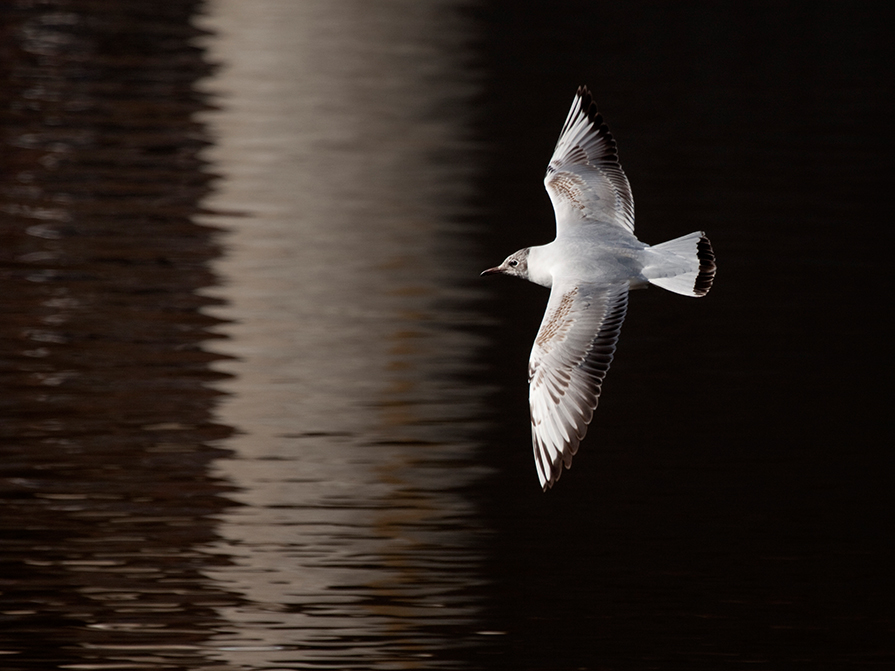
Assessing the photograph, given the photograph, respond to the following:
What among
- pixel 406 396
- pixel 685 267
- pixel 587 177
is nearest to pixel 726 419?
pixel 406 396

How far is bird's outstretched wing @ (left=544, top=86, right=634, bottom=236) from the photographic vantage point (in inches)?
253

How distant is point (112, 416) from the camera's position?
7438 millimetres

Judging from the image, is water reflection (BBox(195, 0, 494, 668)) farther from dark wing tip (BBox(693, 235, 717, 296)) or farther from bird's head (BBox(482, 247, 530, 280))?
dark wing tip (BBox(693, 235, 717, 296))

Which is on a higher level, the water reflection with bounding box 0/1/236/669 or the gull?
the gull

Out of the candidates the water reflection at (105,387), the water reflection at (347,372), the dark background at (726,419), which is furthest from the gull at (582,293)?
the water reflection at (105,387)

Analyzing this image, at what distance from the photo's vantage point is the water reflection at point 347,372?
585 centimetres

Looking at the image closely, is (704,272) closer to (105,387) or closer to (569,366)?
(569,366)

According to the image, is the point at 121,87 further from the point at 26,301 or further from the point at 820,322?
the point at 820,322

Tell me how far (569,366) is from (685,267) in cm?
59

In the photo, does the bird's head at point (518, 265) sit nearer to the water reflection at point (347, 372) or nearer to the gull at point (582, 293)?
the gull at point (582, 293)

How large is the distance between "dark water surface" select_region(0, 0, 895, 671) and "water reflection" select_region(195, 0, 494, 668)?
2cm

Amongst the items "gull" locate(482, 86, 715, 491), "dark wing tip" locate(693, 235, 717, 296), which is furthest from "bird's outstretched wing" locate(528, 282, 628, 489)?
"dark wing tip" locate(693, 235, 717, 296)

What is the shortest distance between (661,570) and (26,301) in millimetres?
4366

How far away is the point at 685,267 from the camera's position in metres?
5.89
